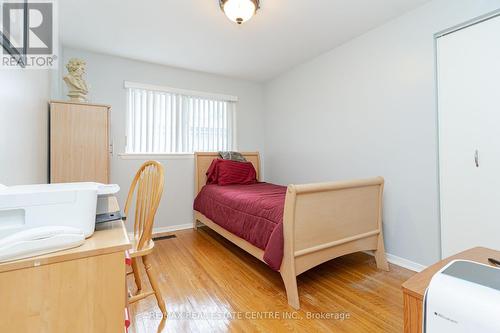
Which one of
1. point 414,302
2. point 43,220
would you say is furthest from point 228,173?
point 414,302

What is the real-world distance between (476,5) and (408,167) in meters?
1.28

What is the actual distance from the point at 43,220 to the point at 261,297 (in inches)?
58.7

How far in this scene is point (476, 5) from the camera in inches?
69.2

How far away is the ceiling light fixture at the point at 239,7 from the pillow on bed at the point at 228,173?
1.89 metres

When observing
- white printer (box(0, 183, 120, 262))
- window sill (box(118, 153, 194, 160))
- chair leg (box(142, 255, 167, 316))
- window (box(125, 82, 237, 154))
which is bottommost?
chair leg (box(142, 255, 167, 316))

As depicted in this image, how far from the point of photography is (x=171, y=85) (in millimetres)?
3354

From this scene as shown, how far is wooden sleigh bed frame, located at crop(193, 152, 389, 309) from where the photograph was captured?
65.9 inches

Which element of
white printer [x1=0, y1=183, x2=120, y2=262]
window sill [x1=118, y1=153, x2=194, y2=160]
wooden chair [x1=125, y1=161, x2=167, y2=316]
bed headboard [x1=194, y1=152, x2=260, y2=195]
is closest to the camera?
white printer [x1=0, y1=183, x2=120, y2=262]

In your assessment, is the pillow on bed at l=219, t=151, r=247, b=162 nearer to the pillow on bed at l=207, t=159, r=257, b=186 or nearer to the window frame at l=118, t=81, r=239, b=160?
the pillow on bed at l=207, t=159, r=257, b=186

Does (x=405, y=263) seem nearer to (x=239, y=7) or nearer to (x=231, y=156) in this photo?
(x=231, y=156)

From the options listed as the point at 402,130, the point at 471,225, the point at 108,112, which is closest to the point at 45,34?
the point at 108,112

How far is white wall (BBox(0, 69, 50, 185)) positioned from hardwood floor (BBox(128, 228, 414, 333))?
1.11 metres

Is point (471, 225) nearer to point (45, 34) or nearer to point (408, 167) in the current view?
point (408, 167)

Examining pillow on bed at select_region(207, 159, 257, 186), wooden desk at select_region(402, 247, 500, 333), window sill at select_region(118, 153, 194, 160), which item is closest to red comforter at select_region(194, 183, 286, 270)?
pillow on bed at select_region(207, 159, 257, 186)
